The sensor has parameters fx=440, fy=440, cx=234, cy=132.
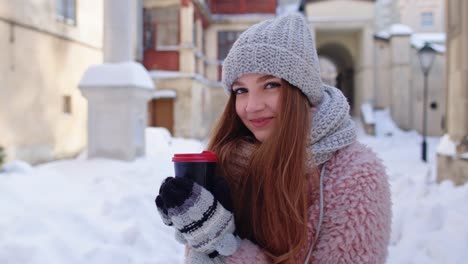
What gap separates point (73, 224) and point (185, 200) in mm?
3183

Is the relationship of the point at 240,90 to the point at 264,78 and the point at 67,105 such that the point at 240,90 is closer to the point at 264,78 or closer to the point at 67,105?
the point at 264,78

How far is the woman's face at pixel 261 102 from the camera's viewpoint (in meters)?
1.48

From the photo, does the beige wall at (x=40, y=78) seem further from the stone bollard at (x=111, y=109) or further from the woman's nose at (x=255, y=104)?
the woman's nose at (x=255, y=104)

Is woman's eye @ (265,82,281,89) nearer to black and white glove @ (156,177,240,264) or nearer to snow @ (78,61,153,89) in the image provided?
black and white glove @ (156,177,240,264)

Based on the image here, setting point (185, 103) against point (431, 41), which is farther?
point (431, 41)

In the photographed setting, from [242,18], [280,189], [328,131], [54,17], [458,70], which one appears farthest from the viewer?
[242,18]

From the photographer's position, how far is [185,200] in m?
1.24

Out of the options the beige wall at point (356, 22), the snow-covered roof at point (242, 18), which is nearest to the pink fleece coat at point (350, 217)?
the snow-covered roof at point (242, 18)

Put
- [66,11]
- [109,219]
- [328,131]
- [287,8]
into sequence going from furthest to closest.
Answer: [287,8], [66,11], [109,219], [328,131]

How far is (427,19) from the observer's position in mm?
35969

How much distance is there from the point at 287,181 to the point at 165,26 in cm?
1657

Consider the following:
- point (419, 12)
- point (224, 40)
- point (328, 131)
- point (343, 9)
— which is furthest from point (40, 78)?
point (419, 12)

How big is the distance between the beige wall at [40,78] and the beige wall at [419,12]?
30917 mm

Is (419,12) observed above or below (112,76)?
above
